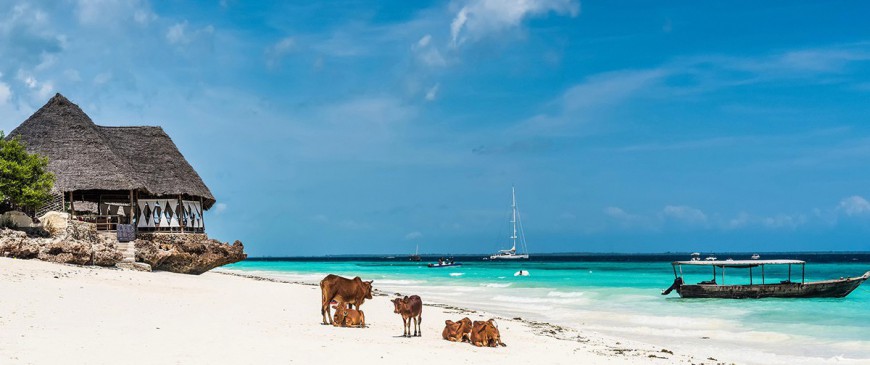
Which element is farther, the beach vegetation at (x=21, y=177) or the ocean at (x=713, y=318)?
the beach vegetation at (x=21, y=177)

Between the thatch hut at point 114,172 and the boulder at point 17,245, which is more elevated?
the thatch hut at point 114,172

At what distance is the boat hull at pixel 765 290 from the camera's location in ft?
93.6

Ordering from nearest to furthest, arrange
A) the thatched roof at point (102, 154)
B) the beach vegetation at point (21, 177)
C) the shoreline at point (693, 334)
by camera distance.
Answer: the shoreline at point (693, 334) → the beach vegetation at point (21, 177) → the thatched roof at point (102, 154)

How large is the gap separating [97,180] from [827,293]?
28.5 meters

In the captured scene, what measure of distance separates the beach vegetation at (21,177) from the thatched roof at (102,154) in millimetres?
1298

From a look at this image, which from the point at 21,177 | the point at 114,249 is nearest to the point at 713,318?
the point at 114,249

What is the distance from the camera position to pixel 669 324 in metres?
19.8

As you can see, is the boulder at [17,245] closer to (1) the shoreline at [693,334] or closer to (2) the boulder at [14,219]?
(2) the boulder at [14,219]

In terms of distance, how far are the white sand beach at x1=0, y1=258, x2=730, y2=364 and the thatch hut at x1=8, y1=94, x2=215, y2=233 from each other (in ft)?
23.2

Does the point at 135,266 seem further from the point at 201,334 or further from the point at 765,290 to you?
the point at 765,290

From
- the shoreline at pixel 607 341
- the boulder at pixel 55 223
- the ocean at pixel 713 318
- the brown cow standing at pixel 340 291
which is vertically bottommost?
the ocean at pixel 713 318

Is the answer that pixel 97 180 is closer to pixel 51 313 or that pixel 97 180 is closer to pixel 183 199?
pixel 183 199

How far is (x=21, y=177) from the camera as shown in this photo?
834 inches

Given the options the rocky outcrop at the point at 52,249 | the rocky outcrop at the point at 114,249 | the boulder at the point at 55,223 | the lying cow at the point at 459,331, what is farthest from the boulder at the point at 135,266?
the lying cow at the point at 459,331
